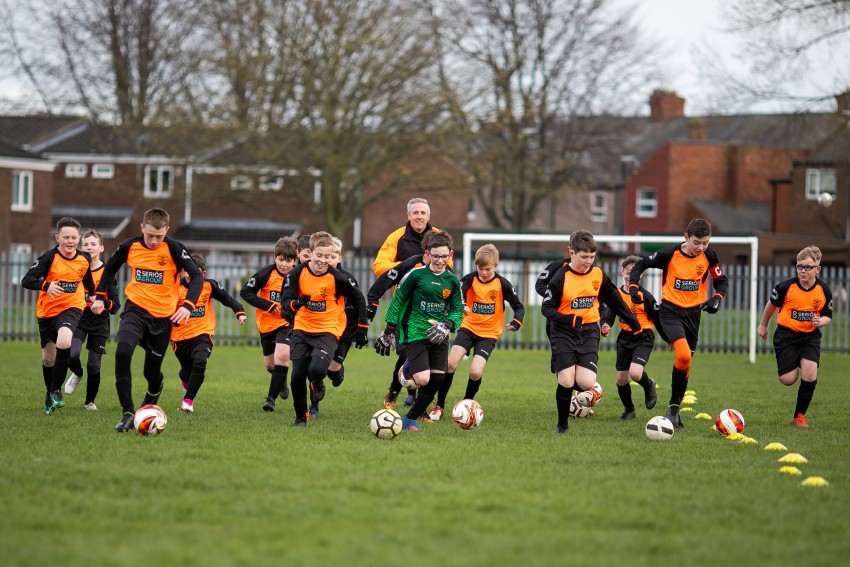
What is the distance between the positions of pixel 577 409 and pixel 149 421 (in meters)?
4.89

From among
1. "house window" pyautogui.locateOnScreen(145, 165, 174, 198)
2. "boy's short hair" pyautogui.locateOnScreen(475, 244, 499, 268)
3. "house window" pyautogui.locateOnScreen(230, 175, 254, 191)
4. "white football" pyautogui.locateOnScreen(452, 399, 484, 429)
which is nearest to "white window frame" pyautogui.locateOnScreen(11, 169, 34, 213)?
"house window" pyautogui.locateOnScreen(145, 165, 174, 198)

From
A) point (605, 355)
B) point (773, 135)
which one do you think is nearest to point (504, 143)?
point (773, 135)

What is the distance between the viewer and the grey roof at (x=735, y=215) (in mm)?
60438

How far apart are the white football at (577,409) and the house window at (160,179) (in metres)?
28.6

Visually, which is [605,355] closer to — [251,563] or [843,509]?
[843,509]

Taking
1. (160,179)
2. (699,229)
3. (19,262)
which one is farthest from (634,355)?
(160,179)

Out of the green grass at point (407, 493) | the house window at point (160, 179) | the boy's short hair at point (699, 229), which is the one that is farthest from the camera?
the house window at point (160, 179)

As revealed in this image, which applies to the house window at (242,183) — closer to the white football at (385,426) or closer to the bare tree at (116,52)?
the bare tree at (116,52)

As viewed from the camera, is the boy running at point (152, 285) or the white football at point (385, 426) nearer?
the white football at point (385, 426)

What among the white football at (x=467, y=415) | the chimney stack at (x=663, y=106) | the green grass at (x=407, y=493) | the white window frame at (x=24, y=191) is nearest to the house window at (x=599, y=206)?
the chimney stack at (x=663, y=106)

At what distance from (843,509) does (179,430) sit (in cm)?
586

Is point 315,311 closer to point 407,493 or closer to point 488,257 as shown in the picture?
point 488,257

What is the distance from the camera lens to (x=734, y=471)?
27.8 ft

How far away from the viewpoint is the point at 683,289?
11.6 meters
